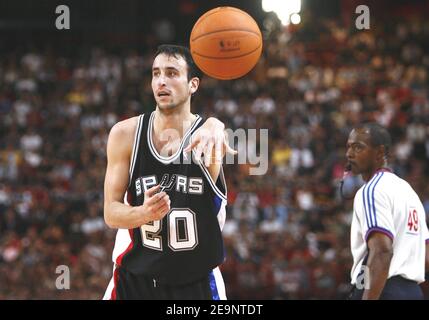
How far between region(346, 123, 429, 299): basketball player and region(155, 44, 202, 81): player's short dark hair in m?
1.15

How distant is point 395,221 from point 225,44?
1.74 meters

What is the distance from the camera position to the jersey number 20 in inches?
184

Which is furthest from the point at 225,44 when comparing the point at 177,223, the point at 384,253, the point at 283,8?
the point at 283,8

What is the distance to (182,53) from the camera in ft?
16.3

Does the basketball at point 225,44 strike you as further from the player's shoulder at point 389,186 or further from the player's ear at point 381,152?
the player's shoulder at point 389,186

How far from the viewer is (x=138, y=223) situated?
14.5 feet

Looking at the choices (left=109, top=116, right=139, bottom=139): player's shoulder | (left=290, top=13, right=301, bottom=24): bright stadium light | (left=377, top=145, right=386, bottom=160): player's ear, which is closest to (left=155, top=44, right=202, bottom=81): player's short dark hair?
(left=109, top=116, right=139, bottom=139): player's shoulder

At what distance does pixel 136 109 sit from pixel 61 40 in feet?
11.3

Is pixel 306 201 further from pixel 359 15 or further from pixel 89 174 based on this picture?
pixel 359 15

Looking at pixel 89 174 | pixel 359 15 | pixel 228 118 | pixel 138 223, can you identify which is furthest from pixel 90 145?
pixel 138 223

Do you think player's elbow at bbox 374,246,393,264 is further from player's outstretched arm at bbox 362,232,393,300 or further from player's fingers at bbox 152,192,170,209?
player's fingers at bbox 152,192,170,209

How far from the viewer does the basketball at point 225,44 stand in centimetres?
548

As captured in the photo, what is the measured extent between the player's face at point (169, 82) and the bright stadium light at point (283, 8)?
10047 mm

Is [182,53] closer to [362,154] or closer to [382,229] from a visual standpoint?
[362,154]
